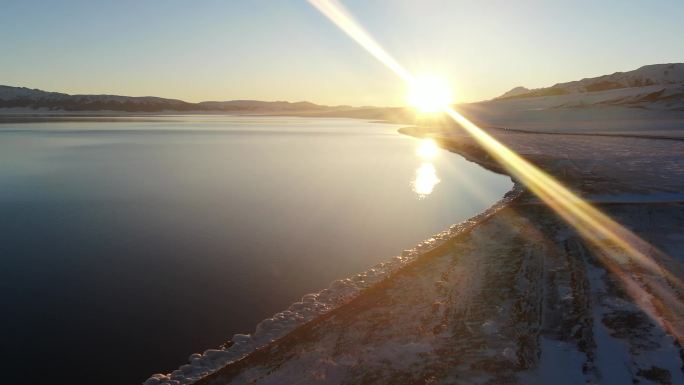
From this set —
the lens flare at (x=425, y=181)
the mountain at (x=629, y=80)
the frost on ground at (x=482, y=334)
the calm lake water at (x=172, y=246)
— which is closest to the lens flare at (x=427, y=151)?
the lens flare at (x=425, y=181)

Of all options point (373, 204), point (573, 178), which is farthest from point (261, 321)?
point (573, 178)

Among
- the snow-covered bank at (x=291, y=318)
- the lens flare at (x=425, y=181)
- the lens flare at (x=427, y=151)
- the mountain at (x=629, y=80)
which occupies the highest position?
the mountain at (x=629, y=80)

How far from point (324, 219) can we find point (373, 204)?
8.47ft

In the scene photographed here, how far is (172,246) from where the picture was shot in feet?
34.2

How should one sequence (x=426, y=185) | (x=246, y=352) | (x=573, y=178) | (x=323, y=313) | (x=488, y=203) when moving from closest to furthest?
(x=246, y=352) < (x=323, y=313) < (x=488, y=203) < (x=573, y=178) < (x=426, y=185)

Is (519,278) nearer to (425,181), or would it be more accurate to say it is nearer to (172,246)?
(172,246)

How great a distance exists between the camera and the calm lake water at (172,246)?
21.4 feet

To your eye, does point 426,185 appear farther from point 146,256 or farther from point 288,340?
point 288,340

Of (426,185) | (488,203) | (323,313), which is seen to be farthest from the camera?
(426,185)

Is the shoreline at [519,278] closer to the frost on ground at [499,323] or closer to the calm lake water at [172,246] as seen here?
the frost on ground at [499,323]

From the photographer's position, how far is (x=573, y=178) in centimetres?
1753

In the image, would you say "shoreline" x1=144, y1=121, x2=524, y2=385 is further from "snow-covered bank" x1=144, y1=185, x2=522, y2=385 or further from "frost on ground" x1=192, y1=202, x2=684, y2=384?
"frost on ground" x1=192, y1=202, x2=684, y2=384

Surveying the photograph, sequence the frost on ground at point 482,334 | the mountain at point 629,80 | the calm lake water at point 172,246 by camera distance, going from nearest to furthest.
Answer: the frost on ground at point 482,334 → the calm lake water at point 172,246 → the mountain at point 629,80

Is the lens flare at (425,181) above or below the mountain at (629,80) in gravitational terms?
below
